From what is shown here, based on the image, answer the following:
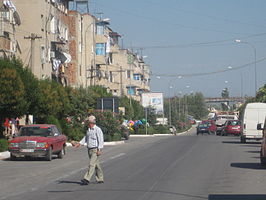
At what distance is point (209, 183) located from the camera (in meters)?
18.1

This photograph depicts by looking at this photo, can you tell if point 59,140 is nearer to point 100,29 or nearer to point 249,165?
point 249,165

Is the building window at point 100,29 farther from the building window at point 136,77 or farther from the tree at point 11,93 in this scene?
the tree at point 11,93

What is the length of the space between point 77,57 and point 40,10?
704 inches

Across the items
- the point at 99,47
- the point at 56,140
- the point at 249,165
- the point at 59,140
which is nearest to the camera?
the point at 249,165

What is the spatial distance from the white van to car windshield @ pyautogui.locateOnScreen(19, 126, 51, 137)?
775 inches

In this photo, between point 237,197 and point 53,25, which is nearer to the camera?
point 237,197

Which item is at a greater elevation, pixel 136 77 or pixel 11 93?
pixel 136 77

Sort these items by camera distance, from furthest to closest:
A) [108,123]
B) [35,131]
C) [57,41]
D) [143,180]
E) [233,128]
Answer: [233,128]
[57,41]
[108,123]
[35,131]
[143,180]

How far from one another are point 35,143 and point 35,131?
5.04 feet

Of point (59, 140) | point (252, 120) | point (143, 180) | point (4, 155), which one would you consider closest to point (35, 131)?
point (59, 140)

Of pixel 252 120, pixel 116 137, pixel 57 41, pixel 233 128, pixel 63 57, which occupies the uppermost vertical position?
pixel 57 41

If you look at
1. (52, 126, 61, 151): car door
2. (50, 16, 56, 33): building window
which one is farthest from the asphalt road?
(50, 16, 56, 33): building window

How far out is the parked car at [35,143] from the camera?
2841 cm

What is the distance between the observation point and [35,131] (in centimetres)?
2994
